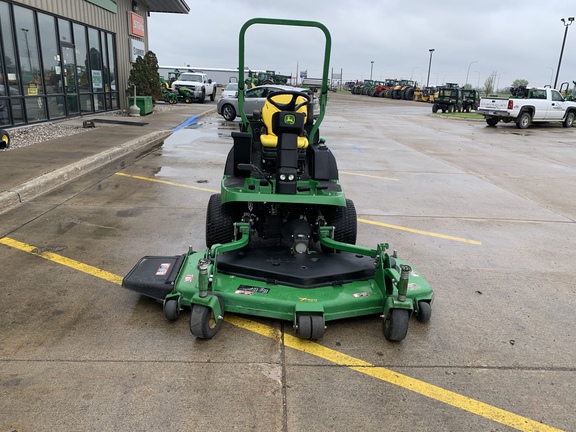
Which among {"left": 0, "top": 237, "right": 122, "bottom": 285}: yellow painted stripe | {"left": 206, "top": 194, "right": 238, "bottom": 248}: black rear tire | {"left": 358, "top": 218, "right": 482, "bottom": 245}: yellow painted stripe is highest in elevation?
{"left": 206, "top": 194, "right": 238, "bottom": 248}: black rear tire

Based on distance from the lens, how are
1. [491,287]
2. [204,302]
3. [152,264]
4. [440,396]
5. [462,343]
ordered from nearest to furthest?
[440,396]
[204,302]
[462,343]
[152,264]
[491,287]

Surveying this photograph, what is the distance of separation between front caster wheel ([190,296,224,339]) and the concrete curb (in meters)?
4.07

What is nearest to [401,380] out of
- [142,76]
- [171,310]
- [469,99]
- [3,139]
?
[171,310]

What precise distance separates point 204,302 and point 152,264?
97 centimetres

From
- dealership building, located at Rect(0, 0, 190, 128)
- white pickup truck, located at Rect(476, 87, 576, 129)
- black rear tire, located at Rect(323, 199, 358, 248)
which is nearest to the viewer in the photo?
black rear tire, located at Rect(323, 199, 358, 248)

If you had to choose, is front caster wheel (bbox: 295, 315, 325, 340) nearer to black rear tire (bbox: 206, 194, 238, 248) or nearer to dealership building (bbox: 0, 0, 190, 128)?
black rear tire (bbox: 206, 194, 238, 248)

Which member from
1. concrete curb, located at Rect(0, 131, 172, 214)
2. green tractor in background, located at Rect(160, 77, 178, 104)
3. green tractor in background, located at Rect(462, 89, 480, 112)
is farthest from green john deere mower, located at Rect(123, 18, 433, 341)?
green tractor in background, located at Rect(462, 89, 480, 112)

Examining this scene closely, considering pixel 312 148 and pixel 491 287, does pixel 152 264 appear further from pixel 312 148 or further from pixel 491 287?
pixel 491 287

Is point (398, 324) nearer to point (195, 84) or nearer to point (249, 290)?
point (249, 290)

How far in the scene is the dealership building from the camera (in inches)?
452

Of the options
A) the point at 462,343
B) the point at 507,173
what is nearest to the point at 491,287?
the point at 462,343

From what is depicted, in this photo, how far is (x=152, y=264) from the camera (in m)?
3.80

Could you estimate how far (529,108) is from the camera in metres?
20.6

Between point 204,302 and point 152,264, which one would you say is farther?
point 152,264
